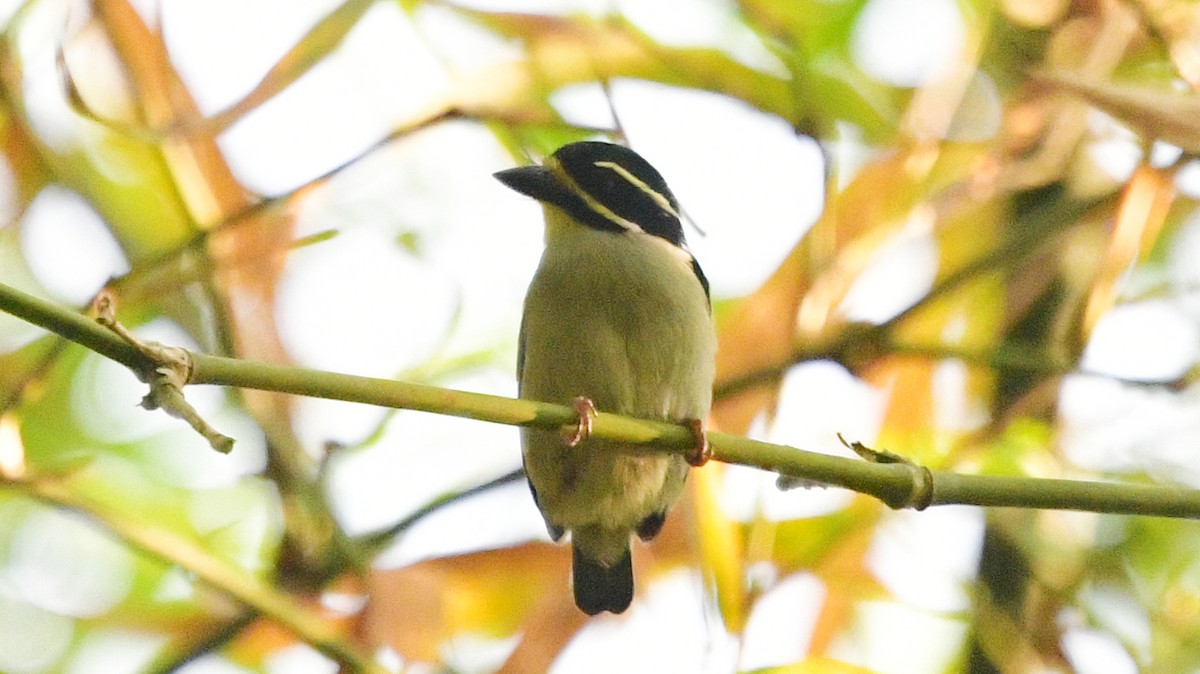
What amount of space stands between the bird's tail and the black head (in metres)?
0.88

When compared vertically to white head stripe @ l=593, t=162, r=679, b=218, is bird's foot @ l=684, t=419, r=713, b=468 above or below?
above

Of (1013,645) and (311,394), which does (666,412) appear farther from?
(311,394)

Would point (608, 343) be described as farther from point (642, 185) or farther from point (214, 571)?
point (214, 571)

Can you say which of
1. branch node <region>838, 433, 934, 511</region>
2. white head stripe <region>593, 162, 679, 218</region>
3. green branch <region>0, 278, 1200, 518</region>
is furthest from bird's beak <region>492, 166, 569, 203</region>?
branch node <region>838, 433, 934, 511</region>

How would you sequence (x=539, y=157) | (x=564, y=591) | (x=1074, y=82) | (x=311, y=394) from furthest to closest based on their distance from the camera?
(x=539, y=157)
(x=564, y=591)
(x=1074, y=82)
(x=311, y=394)

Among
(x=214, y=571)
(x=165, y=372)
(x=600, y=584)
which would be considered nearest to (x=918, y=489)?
(x=165, y=372)

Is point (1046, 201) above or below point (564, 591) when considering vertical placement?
above

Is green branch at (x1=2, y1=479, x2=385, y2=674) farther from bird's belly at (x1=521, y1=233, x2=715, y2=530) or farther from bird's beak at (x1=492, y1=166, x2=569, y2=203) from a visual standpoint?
bird's beak at (x1=492, y1=166, x2=569, y2=203)

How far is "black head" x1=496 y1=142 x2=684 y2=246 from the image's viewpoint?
359 cm

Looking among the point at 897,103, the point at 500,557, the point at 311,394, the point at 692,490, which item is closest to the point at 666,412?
the point at 692,490

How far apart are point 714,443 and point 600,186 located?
1687mm

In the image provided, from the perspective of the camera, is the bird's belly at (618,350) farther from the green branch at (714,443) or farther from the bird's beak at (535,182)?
the green branch at (714,443)

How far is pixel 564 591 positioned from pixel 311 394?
1.78 meters

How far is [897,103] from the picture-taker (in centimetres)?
374
